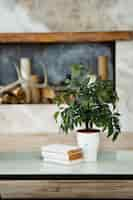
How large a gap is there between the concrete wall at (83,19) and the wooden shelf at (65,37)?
4 centimetres

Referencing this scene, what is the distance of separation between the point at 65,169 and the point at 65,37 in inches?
66.8

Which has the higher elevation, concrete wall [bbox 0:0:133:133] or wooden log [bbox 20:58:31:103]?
concrete wall [bbox 0:0:133:133]

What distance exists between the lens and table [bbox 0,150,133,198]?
100 inches

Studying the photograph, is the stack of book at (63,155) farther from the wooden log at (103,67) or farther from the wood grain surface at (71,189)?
the wooden log at (103,67)

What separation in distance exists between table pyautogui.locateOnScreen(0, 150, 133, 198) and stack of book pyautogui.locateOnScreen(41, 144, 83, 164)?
35mm

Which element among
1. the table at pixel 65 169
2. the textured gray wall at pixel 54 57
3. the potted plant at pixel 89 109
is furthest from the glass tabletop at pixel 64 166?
the textured gray wall at pixel 54 57

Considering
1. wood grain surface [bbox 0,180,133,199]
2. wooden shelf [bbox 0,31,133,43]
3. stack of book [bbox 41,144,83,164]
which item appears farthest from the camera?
wooden shelf [bbox 0,31,133,43]

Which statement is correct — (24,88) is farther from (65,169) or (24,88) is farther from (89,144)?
(65,169)

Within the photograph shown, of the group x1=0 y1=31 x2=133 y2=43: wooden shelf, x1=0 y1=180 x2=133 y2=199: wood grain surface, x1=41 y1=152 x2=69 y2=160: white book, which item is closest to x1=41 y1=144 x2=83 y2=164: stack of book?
x1=41 y1=152 x2=69 y2=160: white book

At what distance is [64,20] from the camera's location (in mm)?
4133

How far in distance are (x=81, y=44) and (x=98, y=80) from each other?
149cm

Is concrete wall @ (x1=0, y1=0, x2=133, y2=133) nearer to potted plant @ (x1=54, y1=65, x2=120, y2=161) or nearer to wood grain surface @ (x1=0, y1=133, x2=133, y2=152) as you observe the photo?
wood grain surface @ (x1=0, y1=133, x2=133, y2=152)

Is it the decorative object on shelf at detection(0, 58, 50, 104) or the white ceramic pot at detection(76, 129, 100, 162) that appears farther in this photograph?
the decorative object on shelf at detection(0, 58, 50, 104)

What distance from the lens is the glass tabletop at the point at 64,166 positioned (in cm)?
260
